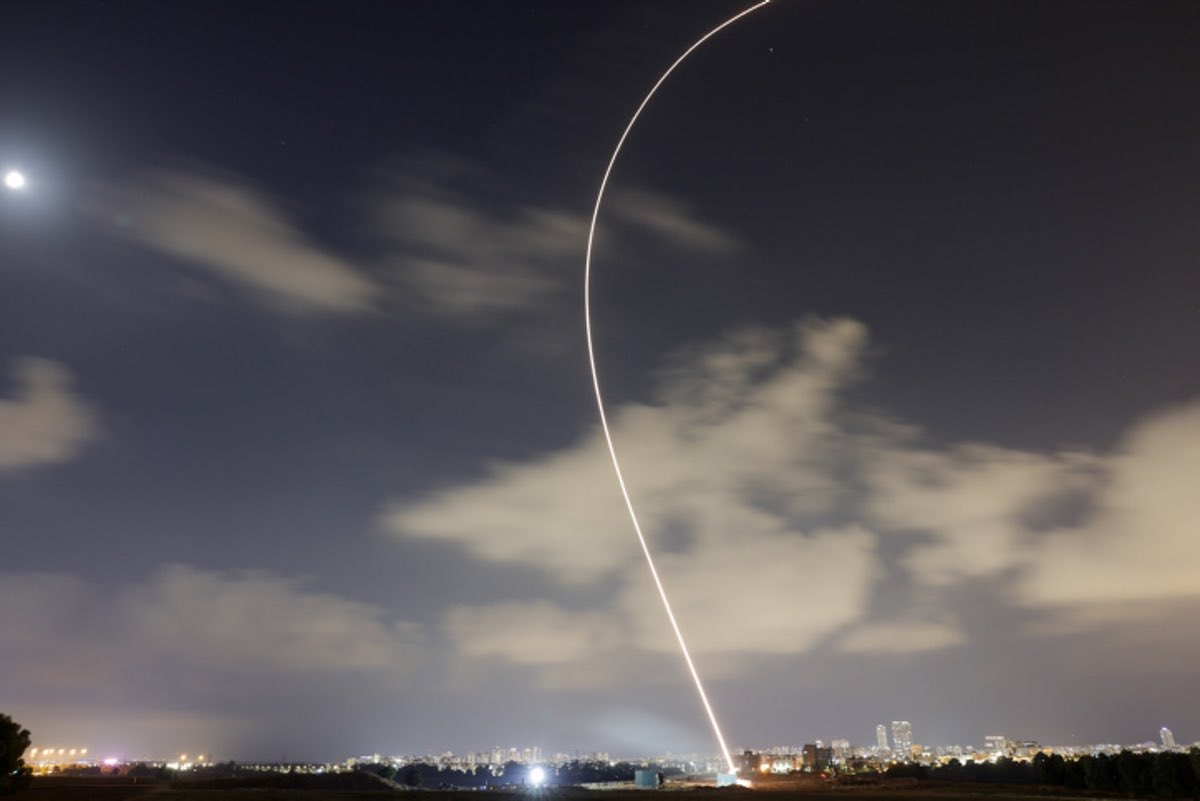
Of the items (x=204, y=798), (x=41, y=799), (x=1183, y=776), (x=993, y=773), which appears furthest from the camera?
(x=993, y=773)

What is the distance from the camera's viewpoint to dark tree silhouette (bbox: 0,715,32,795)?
211 ft

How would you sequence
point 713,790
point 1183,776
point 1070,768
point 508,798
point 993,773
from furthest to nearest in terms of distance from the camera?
point 993,773
point 1070,768
point 713,790
point 1183,776
point 508,798

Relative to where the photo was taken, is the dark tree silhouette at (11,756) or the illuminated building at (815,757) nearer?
the dark tree silhouette at (11,756)

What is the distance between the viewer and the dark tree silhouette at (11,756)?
2532 inches

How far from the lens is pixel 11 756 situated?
213 feet

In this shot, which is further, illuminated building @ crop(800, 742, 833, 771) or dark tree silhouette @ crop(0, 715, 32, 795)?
illuminated building @ crop(800, 742, 833, 771)

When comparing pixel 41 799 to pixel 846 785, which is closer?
pixel 41 799

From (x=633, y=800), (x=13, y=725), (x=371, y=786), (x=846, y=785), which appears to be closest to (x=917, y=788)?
(x=846, y=785)

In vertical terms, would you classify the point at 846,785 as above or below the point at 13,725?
below

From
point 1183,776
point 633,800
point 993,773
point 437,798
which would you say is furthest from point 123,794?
point 993,773

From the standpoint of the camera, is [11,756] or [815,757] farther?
[815,757]

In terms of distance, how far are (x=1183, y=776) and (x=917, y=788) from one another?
25.7m

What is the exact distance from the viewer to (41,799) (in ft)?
210

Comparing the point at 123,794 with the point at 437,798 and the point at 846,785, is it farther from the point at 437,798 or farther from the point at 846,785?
the point at 846,785
